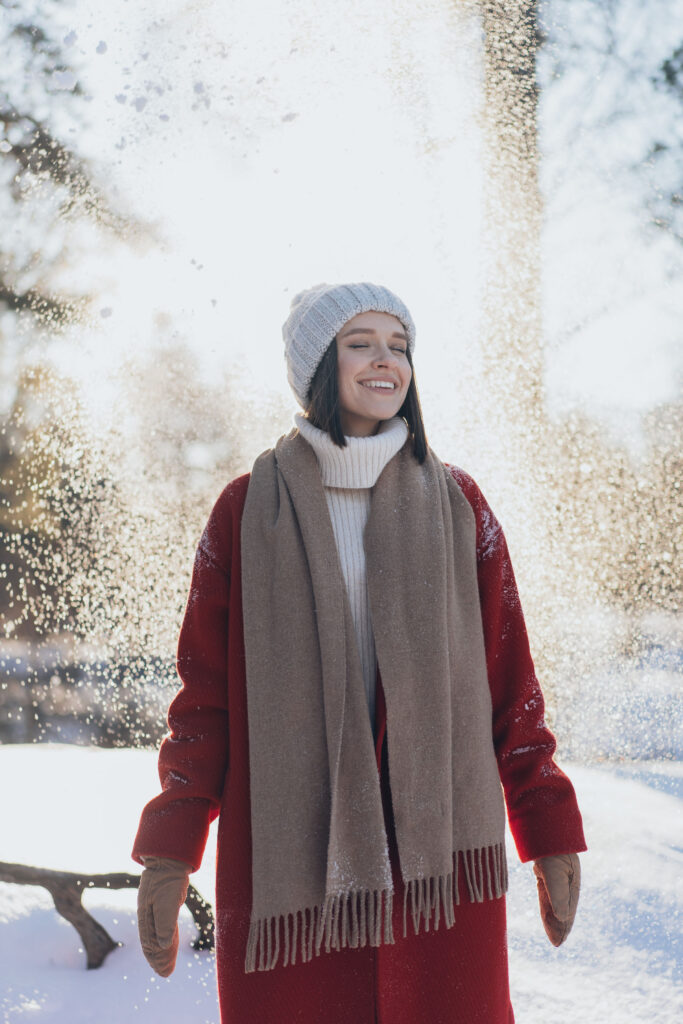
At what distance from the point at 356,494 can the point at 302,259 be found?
1.76 metres

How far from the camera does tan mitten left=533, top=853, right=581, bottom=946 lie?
121cm

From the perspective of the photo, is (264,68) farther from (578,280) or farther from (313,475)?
(313,475)

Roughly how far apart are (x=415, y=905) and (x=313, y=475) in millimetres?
619

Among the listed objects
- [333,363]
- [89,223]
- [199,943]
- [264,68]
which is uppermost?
[264,68]

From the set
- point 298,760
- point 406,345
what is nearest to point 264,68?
point 406,345

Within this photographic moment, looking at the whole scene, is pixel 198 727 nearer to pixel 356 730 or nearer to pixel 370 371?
pixel 356 730

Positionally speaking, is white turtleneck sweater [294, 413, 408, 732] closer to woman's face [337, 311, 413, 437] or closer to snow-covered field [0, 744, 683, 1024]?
woman's face [337, 311, 413, 437]

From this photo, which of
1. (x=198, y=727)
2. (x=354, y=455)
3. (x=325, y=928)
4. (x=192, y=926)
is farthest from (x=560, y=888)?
(x=192, y=926)

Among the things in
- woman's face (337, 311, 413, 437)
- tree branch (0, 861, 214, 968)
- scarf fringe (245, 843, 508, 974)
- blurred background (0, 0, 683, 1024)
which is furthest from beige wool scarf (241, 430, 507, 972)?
blurred background (0, 0, 683, 1024)

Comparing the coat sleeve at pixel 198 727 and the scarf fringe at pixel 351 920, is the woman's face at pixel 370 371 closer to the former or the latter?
the coat sleeve at pixel 198 727

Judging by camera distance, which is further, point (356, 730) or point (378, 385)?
point (378, 385)

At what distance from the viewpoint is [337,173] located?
292 centimetres

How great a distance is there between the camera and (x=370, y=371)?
4.33ft

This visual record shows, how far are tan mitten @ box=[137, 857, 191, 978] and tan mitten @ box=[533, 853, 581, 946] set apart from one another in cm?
52
